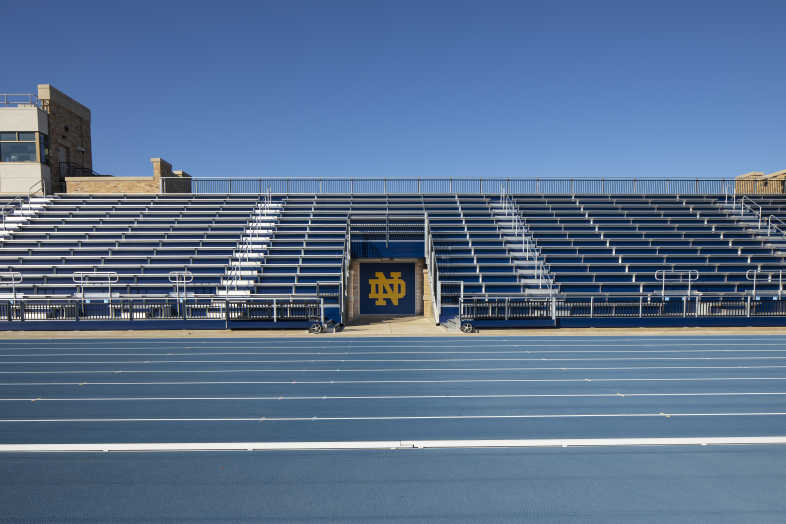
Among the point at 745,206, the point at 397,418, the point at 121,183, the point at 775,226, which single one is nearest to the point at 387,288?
the point at 397,418

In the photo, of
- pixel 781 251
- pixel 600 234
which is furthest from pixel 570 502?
pixel 781 251

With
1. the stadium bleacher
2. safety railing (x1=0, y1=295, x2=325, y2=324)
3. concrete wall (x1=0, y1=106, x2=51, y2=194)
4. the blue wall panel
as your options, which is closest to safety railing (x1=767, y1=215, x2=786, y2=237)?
the stadium bleacher

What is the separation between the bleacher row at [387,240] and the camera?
16109mm

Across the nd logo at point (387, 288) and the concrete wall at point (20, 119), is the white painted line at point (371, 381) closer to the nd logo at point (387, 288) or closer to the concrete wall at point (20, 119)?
the nd logo at point (387, 288)

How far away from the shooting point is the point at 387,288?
18.5m

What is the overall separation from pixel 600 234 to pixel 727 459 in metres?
16.2

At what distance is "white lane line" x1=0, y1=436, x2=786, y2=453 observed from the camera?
4.87 metres

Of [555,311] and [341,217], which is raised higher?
[341,217]

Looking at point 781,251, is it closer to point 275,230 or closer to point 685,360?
A: point 685,360

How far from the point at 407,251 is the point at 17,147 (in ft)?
65.7

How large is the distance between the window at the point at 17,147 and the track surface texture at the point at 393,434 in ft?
57.7

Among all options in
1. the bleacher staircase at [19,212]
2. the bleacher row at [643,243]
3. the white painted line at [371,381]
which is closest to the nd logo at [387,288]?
the bleacher row at [643,243]

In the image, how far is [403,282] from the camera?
60.7 ft

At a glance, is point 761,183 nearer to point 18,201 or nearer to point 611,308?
point 611,308
